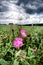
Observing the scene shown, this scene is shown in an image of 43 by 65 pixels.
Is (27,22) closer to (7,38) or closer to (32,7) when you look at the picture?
(32,7)

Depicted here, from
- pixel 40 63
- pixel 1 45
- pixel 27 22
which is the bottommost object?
pixel 27 22

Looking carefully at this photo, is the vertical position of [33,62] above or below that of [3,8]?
above

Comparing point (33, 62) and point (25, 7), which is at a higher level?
point (33, 62)

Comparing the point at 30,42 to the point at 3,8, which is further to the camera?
the point at 3,8

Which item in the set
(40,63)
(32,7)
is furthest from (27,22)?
(40,63)

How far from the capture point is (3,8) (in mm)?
4246

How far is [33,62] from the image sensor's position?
1925mm

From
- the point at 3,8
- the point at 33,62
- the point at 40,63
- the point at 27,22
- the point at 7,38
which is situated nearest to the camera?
the point at 33,62

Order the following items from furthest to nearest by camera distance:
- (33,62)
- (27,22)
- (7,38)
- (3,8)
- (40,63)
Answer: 1. (3,8)
2. (27,22)
3. (7,38)
4. (40,63)
5. (33,62)

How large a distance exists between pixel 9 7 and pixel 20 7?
0.18m

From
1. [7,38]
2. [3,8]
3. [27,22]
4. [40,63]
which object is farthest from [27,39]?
[3,8]

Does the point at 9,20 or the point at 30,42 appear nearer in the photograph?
the point at 30,42

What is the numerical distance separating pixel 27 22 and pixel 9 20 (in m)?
0.28

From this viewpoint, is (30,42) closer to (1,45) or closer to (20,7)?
(1,45)
